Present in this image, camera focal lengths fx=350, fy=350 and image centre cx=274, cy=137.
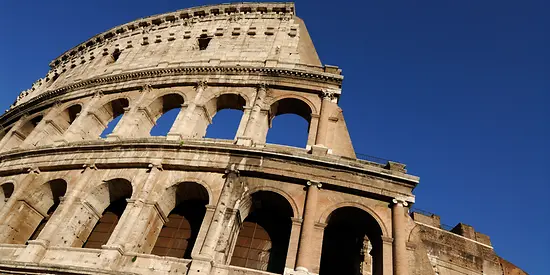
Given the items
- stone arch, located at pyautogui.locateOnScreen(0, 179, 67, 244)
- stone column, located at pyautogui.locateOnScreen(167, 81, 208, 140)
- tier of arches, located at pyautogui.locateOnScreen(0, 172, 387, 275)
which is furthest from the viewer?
stone column, located at pyautogui.locateOnScreen(167, 81, 208, 140)

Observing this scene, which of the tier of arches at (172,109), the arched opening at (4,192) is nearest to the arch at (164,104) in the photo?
the tier of arches at (172,109)

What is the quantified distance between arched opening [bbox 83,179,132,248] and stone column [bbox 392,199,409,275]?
8530mm

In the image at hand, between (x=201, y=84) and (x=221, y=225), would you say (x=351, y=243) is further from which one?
(x=201, y=84)

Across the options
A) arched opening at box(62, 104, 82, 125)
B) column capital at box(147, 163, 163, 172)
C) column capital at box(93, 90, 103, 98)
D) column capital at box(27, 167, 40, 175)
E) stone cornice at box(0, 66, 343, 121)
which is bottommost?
column capital at box(27, 167, 40, 175)

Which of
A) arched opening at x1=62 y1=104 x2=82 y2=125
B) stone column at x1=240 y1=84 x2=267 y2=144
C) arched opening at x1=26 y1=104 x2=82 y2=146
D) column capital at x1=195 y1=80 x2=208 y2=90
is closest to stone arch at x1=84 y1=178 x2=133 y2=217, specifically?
stone column at x1=240 y1=84 x2=267 y2=144

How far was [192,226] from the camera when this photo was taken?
11477mm

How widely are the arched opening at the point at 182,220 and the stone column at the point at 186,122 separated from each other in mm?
2063

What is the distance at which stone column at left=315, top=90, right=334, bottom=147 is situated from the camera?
12252 millimetres

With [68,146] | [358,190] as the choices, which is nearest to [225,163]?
[358,190]

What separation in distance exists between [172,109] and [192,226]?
6.08 meters

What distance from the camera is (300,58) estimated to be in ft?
51.3

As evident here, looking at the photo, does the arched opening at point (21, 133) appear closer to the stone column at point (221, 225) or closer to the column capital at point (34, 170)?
the column capital at point (34, 170)

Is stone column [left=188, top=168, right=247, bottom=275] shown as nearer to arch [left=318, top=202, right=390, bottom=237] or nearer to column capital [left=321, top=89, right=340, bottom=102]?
arch [left=318, top=202, right=390, bottom=237]

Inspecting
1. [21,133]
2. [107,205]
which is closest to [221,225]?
[107,205]
